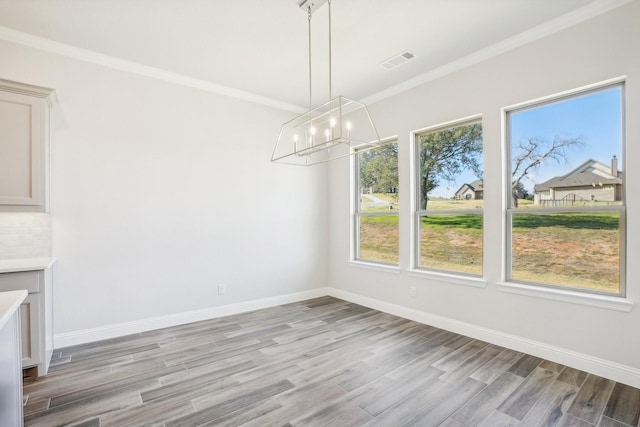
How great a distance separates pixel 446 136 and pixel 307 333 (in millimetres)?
2840

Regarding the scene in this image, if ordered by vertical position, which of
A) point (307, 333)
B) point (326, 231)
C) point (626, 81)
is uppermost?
point (626, 81)

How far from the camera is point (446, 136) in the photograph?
381cm

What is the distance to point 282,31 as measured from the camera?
2941 millimetres

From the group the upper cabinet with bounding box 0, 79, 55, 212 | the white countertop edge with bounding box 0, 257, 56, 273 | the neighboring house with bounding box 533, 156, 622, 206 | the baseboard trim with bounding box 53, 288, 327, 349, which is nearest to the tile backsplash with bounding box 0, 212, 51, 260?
the white countertop edge with bounding box 0, 257, 56, 273

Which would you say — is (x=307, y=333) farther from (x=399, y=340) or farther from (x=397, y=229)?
(x=397, y=229)

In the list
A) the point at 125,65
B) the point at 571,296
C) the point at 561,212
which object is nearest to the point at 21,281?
the point at 125,65

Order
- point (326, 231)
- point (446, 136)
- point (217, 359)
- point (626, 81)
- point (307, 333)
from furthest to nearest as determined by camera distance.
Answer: point (326, 231) < point (446, 136) < point (307, 333) < point (217, 359) < point (626, 81)

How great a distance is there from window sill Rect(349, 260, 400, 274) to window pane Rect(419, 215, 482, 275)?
0.38 m

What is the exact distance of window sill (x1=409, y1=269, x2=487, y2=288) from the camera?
132 inches

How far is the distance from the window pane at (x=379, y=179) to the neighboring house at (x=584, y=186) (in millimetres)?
1729

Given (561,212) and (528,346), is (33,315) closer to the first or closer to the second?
(528,346)

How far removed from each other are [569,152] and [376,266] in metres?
2.54

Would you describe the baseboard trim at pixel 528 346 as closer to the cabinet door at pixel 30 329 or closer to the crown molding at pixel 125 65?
the crown molding at pixel 125 65

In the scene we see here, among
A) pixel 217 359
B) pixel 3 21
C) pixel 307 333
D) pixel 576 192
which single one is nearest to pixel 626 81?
pixel 576 192
